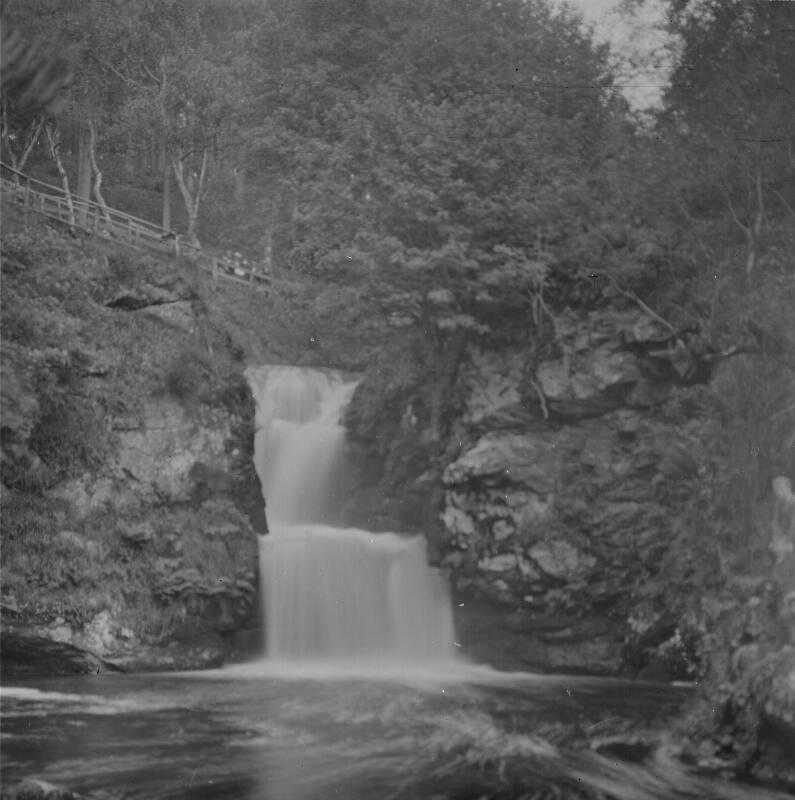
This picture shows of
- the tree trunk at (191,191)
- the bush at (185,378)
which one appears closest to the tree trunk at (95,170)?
the tree trunk at (191,191)

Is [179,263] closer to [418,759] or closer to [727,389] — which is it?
[727,389]

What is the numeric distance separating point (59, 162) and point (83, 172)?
1312 millimetres

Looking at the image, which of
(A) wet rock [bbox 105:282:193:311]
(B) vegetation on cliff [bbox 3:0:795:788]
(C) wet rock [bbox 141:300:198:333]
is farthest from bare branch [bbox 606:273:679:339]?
(A) wet rock [bbox 105:282:193:311]

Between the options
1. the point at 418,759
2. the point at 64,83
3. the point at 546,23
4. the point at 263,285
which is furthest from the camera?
the point at 263,285

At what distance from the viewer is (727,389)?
465 inches

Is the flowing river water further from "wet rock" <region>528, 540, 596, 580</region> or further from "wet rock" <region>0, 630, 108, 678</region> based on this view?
"wet rock" <region>528, 540, 596, 580</region>

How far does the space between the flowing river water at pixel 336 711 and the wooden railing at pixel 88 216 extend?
3.79 metres

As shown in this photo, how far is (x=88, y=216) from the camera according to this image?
14812 mm

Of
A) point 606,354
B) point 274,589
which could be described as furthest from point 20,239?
point 606,354

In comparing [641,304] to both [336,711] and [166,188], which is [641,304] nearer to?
[336,711]

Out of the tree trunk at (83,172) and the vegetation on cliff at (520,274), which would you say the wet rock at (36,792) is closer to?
the vegetation on cliff at (520,274)

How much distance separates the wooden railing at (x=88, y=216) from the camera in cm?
1316

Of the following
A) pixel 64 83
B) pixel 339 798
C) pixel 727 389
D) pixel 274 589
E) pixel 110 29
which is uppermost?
pixel 110 29

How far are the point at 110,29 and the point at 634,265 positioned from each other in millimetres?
6987
